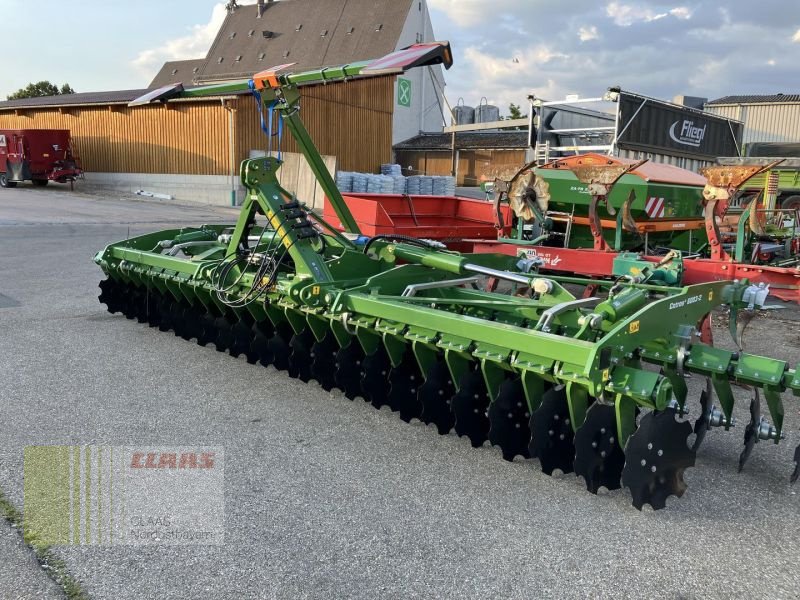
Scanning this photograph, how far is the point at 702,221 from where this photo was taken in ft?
26.4

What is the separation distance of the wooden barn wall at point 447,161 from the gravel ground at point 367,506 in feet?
71.0

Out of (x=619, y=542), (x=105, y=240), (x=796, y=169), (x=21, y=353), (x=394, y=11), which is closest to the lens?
(x=619, y=542)

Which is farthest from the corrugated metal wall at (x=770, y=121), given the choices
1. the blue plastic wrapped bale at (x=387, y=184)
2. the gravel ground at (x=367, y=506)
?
the gravel ground at (x=367, y=506)

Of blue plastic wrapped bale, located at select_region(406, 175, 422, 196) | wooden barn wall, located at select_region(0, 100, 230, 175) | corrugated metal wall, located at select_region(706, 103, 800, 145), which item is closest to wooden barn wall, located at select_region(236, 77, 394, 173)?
wooden barn wall, located at select_region(0, 100, 230, 175)

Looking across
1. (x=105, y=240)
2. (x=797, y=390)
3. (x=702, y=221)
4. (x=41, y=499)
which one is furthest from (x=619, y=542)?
(x=105, y=240)

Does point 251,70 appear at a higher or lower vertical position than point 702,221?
higher

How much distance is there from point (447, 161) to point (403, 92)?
329 cm

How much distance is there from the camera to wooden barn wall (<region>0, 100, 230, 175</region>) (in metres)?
21.4

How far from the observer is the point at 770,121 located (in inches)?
1079

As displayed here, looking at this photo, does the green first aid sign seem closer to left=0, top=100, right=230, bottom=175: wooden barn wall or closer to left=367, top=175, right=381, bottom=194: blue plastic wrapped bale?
left=367, top=175, right=381, bottom=194: blue plastic wrapped bale

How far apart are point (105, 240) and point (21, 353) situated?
25.3ft

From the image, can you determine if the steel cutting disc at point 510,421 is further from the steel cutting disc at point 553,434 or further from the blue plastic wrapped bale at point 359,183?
the blue plastic wrapped bale at point 359,183

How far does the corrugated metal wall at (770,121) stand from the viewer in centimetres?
2695

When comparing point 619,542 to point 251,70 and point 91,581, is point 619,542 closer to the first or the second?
point 91,581
